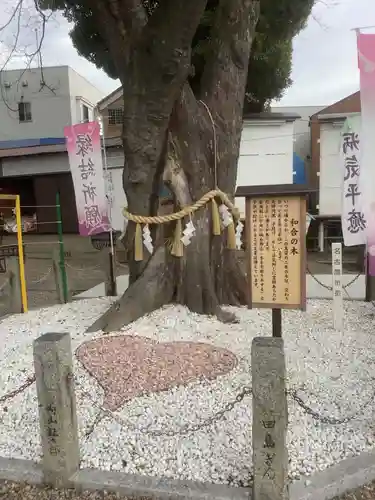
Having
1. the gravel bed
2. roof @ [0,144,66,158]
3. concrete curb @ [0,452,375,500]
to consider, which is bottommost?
the gravel bed

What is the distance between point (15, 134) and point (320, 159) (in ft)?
51.5

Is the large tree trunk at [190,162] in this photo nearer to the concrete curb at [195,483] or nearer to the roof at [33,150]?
the concrete curb at [195,483]

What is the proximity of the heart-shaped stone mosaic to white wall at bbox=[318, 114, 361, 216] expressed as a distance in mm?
10707

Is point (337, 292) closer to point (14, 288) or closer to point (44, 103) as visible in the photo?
point (14, 288)

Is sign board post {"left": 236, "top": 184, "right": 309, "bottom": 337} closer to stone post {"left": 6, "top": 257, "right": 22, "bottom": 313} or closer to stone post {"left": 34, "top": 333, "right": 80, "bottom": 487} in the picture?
stone post {"left": 34, "top": 333, "right": 80, "bottom": 487}

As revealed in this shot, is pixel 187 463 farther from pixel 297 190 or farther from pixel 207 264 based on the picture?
pixel 207 264

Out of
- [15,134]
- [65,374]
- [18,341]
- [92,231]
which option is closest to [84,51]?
[92,231]

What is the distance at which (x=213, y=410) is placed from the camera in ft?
11.3

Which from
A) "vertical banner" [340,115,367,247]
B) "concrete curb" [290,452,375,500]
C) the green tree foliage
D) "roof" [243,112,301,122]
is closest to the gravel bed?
"concrete curb" [290,452,375,500]

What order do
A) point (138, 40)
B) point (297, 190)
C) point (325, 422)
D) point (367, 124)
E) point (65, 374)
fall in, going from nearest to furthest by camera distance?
point (65, 374), point (325, 422), point (297, 190), point (367, 124), point (138, 40)

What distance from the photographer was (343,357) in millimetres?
4480

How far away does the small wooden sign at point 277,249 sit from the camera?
364cm

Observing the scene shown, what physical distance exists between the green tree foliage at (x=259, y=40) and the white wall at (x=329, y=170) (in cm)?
186

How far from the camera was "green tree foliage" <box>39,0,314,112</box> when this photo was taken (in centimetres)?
948
